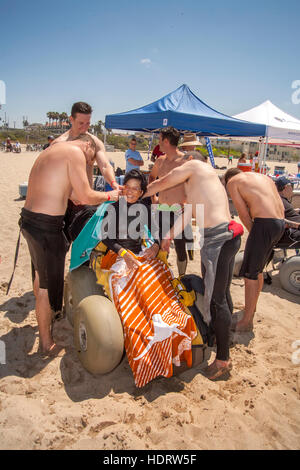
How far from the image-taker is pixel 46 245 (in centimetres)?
275

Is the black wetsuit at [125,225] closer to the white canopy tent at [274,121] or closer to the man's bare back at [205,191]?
the man's bare back at [205,191]

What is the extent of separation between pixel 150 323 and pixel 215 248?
819 mm

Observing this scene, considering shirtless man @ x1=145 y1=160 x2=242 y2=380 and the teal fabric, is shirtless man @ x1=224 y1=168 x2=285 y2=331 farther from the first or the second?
the teal fabric

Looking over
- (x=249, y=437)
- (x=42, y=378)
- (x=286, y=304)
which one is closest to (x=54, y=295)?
(x=42, y=378)

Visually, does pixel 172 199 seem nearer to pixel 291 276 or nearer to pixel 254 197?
pixel 254 197

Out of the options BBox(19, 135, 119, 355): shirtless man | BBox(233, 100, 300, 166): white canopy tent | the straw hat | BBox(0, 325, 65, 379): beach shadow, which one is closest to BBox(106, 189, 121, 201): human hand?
BBox(19, 135, 119, 355): shirtless man

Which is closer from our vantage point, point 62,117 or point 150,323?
point 150,323

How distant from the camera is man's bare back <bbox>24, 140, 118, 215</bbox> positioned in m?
2.64

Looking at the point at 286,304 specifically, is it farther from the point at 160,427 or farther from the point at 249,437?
the point at 160,427

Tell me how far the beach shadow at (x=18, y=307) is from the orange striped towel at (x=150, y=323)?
137cm

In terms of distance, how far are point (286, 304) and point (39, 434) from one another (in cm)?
332

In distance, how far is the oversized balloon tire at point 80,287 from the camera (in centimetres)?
296

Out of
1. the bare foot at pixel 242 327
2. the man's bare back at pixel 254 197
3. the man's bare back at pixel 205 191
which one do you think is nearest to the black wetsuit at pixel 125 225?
the man's bare back at pixel 205 191

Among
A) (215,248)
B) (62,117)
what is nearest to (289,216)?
(215,248)
